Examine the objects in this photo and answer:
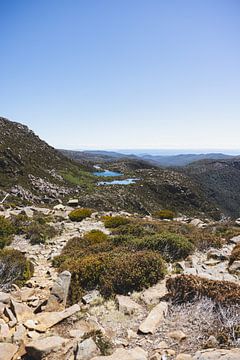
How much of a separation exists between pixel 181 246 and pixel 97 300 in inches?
190

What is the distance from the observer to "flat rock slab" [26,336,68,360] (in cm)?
531

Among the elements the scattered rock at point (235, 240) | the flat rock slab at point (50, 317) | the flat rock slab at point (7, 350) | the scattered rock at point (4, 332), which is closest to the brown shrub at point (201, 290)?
the flat rock slab at point (50, 317)

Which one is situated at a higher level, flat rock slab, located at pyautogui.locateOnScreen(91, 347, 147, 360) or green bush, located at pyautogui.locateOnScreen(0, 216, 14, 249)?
flat rock slab, located at pyautogui.locateOnScreen(91, 347, 147, 360)

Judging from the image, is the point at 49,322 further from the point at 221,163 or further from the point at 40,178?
the point at 221,163

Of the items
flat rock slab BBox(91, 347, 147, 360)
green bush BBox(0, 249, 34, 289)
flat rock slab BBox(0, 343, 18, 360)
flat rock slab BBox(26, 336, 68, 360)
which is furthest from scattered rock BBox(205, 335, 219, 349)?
green bush BBox(0, 249, 34, 289)

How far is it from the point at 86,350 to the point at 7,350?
1.54m

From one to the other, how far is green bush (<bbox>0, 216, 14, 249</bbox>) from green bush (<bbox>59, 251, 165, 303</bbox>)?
5.51 metres

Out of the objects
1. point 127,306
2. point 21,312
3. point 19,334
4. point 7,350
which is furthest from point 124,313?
point 7,350

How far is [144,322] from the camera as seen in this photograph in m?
6.28

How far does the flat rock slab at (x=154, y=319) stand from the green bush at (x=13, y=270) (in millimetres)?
4358

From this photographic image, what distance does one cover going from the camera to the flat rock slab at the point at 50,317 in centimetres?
635

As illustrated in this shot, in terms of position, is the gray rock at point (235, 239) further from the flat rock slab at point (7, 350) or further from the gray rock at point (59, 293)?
the flat rock slab at point (7, 350)

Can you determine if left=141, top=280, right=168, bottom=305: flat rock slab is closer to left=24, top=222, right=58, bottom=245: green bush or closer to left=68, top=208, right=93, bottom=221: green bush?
left=24, top=222, right=58, bottom=245: green bush

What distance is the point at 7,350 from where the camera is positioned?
5477mm
